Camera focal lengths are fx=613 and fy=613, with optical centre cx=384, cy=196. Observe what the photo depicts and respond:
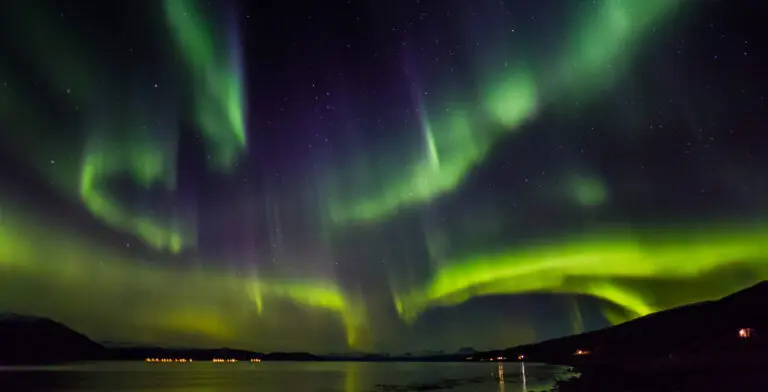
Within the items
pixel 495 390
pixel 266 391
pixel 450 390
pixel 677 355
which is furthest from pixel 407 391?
pixel 677 355

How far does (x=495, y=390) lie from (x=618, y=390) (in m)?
18.7

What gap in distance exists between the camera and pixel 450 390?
7275cm

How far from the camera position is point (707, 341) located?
149000 millimetres

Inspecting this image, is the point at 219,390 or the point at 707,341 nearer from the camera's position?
the point at 219,390

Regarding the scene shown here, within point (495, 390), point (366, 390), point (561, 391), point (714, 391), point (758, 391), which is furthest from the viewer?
point (366, 390)

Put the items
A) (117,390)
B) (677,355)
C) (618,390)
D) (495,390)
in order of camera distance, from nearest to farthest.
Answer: (618,390), (495,390), (117,390), (677,355)

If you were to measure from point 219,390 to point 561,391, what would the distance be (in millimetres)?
45557

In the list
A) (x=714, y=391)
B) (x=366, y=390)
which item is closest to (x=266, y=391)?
(x=366, y=390)

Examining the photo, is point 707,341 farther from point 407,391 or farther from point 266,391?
point 266,391

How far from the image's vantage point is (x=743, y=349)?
130000 mm

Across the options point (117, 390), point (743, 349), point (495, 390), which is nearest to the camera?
point (495, 390)

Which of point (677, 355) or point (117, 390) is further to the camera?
point (677, 355)

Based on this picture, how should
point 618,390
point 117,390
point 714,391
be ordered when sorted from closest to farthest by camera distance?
point 714,391 → point 618,390 → point 117,390

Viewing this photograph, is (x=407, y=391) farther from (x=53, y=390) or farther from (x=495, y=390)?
(x=53, y=390)
